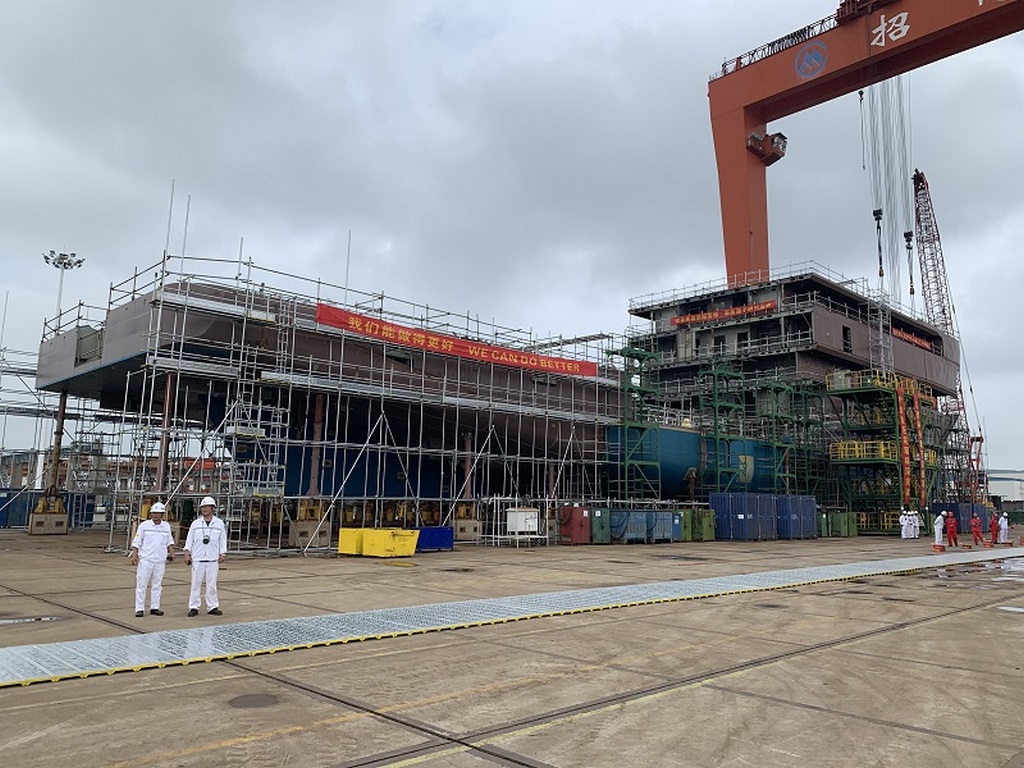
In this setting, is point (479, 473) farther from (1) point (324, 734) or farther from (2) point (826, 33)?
(2) point (826, 33)

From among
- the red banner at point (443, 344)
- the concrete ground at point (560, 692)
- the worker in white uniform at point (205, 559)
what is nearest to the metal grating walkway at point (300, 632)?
the concrete ground at point (560, 692)

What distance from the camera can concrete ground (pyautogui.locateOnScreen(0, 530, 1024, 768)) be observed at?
5.70 metres

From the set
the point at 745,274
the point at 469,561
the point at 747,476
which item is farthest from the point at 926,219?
the point at 469,561

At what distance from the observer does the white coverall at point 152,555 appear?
448 inches

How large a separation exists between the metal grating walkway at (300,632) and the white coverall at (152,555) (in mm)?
1486

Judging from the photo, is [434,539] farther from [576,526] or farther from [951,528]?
[951,528]

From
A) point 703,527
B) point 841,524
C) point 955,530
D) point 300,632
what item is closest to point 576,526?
point 703,527

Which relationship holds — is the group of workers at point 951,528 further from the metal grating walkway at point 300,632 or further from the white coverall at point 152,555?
the white coverall at point 152,555

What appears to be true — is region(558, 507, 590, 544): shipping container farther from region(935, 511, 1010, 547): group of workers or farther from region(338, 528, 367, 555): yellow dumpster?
region(935, 511, 1010, 547): group of workers

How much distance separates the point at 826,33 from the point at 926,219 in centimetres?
4923

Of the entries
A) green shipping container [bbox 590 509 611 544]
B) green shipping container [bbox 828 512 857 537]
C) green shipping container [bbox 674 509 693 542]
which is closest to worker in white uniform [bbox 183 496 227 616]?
green shipping container [bbox 590 509 611 544]

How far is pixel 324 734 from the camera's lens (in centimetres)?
601

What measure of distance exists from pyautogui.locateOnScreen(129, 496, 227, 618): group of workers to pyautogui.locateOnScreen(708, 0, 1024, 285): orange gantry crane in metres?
46.1

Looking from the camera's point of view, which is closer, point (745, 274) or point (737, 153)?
point (737, 153)
